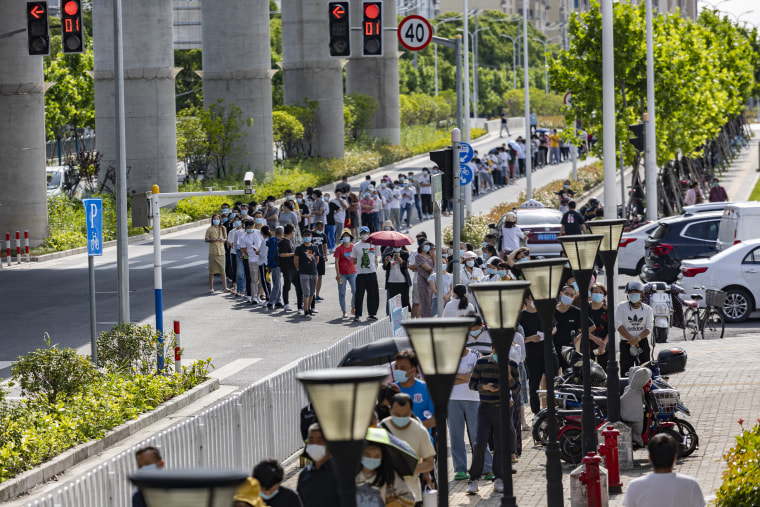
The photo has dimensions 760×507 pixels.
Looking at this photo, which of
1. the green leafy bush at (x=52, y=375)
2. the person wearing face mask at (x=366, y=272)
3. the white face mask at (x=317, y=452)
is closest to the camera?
the white face mask at (x=317, y=452)

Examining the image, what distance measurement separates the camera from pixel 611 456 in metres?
12.4

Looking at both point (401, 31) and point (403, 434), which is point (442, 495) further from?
point (401, 31)

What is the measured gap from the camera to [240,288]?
27312mm

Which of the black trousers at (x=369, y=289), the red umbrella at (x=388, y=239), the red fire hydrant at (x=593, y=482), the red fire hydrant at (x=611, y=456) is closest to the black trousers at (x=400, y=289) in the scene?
the red umbrella at (x=388, y=239)

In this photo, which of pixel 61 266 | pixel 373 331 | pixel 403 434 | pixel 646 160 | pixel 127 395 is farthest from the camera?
pixel 646 160

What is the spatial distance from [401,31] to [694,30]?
79.6 ft

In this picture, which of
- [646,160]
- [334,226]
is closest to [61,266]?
[334,226]

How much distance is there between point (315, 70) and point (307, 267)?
112 feet

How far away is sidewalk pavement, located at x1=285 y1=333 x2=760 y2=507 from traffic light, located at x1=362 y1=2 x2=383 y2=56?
822 centimetres

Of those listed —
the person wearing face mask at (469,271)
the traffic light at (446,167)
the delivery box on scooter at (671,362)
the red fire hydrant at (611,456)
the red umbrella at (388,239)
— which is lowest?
the red fire hydrant at (611,456)

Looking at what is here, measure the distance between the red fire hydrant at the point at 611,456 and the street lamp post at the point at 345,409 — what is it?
5960 millimetres

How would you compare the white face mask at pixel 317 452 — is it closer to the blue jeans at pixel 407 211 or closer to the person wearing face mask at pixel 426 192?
the blue jeans at pixel 407 211

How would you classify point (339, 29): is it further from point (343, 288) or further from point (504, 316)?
point (504, 316)

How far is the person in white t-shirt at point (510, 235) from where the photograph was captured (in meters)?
27.1
